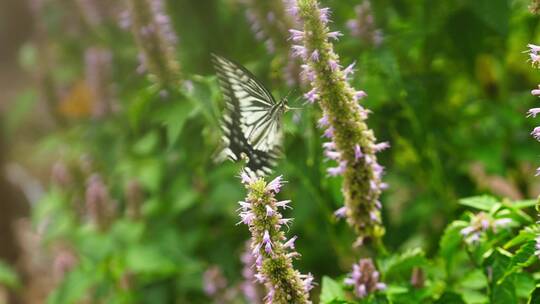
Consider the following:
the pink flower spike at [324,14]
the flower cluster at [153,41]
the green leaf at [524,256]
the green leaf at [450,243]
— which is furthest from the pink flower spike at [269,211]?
the flower cluster at [153,41]

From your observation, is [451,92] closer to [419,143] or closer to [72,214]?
[419,143]

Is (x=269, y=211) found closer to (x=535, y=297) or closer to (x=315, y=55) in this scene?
(x=315, y=55)

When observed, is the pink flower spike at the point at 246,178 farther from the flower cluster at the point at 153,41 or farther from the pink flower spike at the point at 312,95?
the flower cluster at the point at 153,41

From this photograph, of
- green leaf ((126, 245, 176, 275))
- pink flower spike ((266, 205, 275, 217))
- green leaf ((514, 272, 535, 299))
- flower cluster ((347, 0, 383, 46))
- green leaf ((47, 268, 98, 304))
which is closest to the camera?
pink flower spike ((266, 205, 275, 217))

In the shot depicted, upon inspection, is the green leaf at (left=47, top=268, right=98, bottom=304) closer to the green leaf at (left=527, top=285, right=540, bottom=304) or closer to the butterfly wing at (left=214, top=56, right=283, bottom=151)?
the butterfly wing at (left=214, top=56, right=283, bottom=151)

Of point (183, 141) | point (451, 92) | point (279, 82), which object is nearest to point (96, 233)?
point (183, 141)

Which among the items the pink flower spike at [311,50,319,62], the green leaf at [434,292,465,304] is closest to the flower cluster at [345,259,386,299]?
the green leaf at [434,292,465,304]
